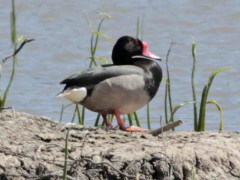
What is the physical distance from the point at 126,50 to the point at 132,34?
15.5ft

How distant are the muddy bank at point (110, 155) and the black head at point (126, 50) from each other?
4.49 ft

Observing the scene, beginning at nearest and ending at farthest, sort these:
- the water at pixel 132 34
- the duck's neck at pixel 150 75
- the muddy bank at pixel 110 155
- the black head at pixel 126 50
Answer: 1. the muddy bank at pixel 110 155
2. the duck's neck at pixel 150 75
3. the black head at pixel 126 50
4. the water at pixel 132 34

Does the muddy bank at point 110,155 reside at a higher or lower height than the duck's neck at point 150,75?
lower

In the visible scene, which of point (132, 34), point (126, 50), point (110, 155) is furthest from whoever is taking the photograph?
point (132, 34)

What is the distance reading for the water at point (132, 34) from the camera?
395 inches

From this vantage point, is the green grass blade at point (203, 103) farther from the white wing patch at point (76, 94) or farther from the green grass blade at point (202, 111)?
the white wing patch at point (76, 94)

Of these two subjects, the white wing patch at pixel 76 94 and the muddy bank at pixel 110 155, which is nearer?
the muddy bank at pixel 110 155

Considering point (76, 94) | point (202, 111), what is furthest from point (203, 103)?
point (76, 94)

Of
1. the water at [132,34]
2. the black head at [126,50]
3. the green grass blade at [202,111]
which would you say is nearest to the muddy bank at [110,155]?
the green grass blade at [202,111]

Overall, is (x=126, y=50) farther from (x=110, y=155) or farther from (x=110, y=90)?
(x=110, y=155)

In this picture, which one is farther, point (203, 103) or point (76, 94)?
point (76, 94)

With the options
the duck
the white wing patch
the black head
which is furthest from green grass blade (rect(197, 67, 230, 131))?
the black head

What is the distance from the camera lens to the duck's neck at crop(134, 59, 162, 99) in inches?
280

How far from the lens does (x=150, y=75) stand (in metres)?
7.22
